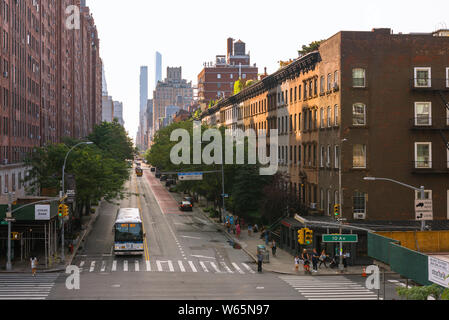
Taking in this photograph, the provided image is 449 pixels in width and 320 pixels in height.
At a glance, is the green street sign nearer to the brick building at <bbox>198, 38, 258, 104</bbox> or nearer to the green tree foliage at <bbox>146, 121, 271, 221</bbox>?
the green tree foliage at <bbox>146, 121, 271, 221</bbox>

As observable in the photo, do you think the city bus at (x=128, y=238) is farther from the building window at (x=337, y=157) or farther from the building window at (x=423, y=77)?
the building window at (x=423, y=77)

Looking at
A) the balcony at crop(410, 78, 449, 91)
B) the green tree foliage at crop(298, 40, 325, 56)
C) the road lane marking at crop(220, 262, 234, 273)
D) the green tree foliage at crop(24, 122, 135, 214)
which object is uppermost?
the green tree foliage at crop(298, 40, 325, 56)

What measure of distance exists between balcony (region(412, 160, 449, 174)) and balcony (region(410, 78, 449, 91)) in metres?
6.66

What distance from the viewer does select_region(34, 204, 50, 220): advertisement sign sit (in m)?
44.8

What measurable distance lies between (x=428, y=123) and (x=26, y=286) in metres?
36.5

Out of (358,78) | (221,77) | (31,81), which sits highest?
(221,77)

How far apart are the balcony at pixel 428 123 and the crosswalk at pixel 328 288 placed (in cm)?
1718

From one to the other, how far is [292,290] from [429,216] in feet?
32.2

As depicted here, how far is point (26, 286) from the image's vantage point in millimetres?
35031

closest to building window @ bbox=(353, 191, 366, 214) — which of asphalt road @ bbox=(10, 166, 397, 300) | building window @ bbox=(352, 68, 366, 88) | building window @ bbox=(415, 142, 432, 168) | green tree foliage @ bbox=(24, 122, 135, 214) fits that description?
building window @ bbox=(415, 142, 432, 168)

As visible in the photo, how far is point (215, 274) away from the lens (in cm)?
4106

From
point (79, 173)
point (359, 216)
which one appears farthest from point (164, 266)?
point (79, 173)

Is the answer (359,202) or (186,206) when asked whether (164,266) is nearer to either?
(359,202)

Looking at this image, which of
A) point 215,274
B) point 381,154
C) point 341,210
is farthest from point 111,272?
point 381,154
